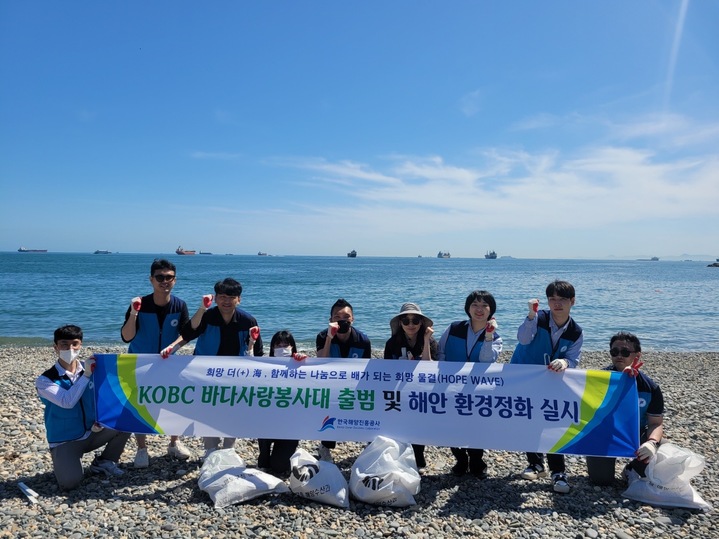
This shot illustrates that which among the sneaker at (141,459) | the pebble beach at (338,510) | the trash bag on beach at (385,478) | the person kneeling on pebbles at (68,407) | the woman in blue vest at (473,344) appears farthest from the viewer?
the sneaker at (141,459)

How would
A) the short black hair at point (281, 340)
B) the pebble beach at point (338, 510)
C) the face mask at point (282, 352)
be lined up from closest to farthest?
1. the pebble beach at point (338, 510)
2. the face mask at point (282, 352)
3. the short black hair at point (281, 340)

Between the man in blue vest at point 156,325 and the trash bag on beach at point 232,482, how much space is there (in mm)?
1110

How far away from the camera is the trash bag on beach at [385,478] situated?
169 inches

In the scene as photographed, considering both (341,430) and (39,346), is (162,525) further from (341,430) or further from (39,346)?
(39,346)

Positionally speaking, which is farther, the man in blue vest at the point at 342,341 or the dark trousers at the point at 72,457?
the man in blue vest at the point at 342,341

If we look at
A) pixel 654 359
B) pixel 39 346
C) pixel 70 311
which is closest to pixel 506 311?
pixel 654 359

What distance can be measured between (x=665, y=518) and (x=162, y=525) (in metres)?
4.81

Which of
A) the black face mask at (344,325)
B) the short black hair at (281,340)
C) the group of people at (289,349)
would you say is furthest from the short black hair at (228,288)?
the black face mask at (344,325)

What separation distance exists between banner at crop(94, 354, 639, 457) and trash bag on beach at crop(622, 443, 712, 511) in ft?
0.85

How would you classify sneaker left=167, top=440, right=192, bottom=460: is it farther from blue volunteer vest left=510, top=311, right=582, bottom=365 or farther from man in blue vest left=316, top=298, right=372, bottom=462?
blue volunteer vest left=510, top=311, right=582, bottom=365

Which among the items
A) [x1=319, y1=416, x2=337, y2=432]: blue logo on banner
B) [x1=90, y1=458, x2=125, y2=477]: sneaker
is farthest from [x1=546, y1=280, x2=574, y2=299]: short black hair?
[x1=90, y1=458, x2=125, y2=477]: sneaker

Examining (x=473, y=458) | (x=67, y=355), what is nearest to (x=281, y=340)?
(x=67, y=355)

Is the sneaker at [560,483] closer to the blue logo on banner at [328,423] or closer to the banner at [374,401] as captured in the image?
the banner at [374,401]

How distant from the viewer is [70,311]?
2600cm
